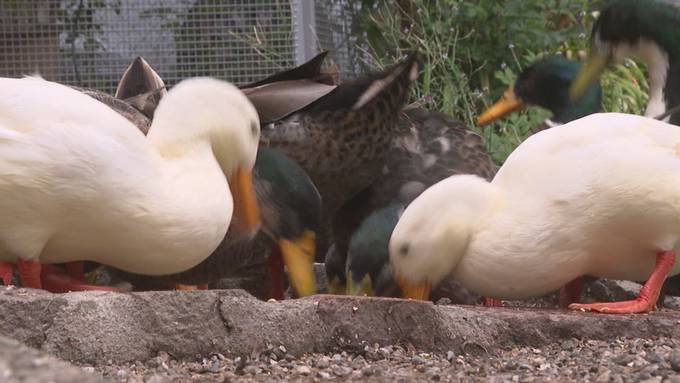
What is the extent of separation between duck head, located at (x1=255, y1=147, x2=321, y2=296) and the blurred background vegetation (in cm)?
273

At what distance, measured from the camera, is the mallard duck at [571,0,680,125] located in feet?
17.9

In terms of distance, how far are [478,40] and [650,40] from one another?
8.32 ft

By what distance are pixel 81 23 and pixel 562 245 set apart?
4.38 metres

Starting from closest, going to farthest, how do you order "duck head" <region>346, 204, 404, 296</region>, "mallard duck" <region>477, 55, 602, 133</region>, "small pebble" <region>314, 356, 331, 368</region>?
"small pebble" <region>314, 356, 331, 368</region>
"duck head" <region>346, 204, 404, 296</region>
"mallard duck" <region>477, 55, 602, 133</region>

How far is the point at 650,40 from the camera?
552cm

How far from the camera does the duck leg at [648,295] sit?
381 cm

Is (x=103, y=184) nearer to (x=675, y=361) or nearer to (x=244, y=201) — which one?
(x=244, y=201)

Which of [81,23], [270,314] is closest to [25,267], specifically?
[270,314]

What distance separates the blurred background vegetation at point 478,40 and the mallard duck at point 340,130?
2.15 m

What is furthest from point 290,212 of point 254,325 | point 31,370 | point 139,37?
point 139,37

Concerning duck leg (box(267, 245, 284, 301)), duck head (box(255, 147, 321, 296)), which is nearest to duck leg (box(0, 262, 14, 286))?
duck head (box(255, 147, 321, 296))

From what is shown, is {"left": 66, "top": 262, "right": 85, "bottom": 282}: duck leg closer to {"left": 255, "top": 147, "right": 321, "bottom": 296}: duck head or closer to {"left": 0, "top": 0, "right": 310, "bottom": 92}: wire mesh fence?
{"left": 255, "top": 147, "right": 321, "bottom": 296}: duck head

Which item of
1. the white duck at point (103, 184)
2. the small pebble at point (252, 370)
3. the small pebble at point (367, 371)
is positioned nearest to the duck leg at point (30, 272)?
the white duck at point (103, 184)

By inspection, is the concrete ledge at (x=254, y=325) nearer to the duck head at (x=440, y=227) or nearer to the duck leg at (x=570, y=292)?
the duck head at (x=440, y=227)
